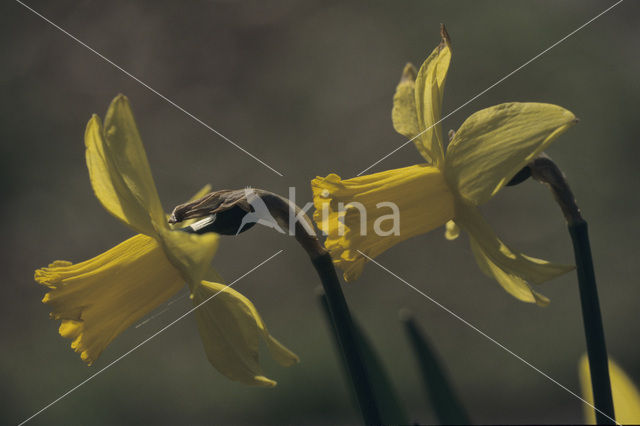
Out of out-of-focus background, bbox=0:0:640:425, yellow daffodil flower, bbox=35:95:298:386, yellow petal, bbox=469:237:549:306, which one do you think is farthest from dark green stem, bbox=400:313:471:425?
out-of-focus background, bbox=0:0:640:425

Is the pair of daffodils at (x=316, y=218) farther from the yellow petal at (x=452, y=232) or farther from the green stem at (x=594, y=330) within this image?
the yellow petal at (x=452, y=232)

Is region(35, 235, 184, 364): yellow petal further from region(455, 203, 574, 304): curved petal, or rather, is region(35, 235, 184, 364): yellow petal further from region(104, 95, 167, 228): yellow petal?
region(455, 203, 574, 304): curved petal

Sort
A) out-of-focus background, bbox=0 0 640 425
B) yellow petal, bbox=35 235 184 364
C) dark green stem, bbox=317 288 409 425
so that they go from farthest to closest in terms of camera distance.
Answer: out-of-focus background, bbox=0 0 640 425 < dark green stem, bbox=317 288 409 425 < yellow petal, bbox=35 235 184 364

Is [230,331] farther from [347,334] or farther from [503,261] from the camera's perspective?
[503,261]

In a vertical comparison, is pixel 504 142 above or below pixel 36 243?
below

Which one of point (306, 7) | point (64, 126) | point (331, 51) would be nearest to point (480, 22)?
point (331, 51)

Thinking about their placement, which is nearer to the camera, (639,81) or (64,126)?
(639,81)

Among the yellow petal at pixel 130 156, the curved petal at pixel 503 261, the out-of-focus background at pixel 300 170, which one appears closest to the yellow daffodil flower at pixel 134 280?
the yellow petal at pixel 130 156

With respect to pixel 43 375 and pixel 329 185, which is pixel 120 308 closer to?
pixel 329 185
